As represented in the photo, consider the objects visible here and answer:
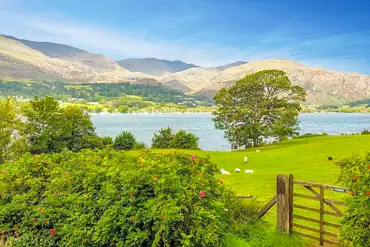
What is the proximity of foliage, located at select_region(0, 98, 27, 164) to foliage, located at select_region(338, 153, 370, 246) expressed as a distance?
1539 inches

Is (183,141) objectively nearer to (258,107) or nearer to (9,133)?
(258,107)

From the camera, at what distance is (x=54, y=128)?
47625mm

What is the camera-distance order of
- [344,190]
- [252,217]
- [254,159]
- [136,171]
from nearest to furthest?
1. [136,171]
2. [344,190]
3. [252,217]
4. [254,159]

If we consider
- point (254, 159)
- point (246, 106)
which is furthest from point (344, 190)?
point (246, 106)

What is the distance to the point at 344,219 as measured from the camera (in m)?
7.00

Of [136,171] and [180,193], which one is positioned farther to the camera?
[136,171]

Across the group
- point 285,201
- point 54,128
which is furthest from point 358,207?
point 54,128

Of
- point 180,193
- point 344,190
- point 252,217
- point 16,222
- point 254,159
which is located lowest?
point 254,159

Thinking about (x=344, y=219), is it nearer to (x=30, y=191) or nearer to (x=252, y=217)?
(x=252, y=217)

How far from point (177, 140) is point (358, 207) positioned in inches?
1921

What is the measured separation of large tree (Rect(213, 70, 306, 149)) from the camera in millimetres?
48812

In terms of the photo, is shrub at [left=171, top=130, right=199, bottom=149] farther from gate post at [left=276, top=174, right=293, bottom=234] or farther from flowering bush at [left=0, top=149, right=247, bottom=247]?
flowering bush at [left=0, top=149, right=247, bottom=247]

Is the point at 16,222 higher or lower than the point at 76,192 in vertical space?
lower

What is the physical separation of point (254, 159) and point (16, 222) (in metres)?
28.8
